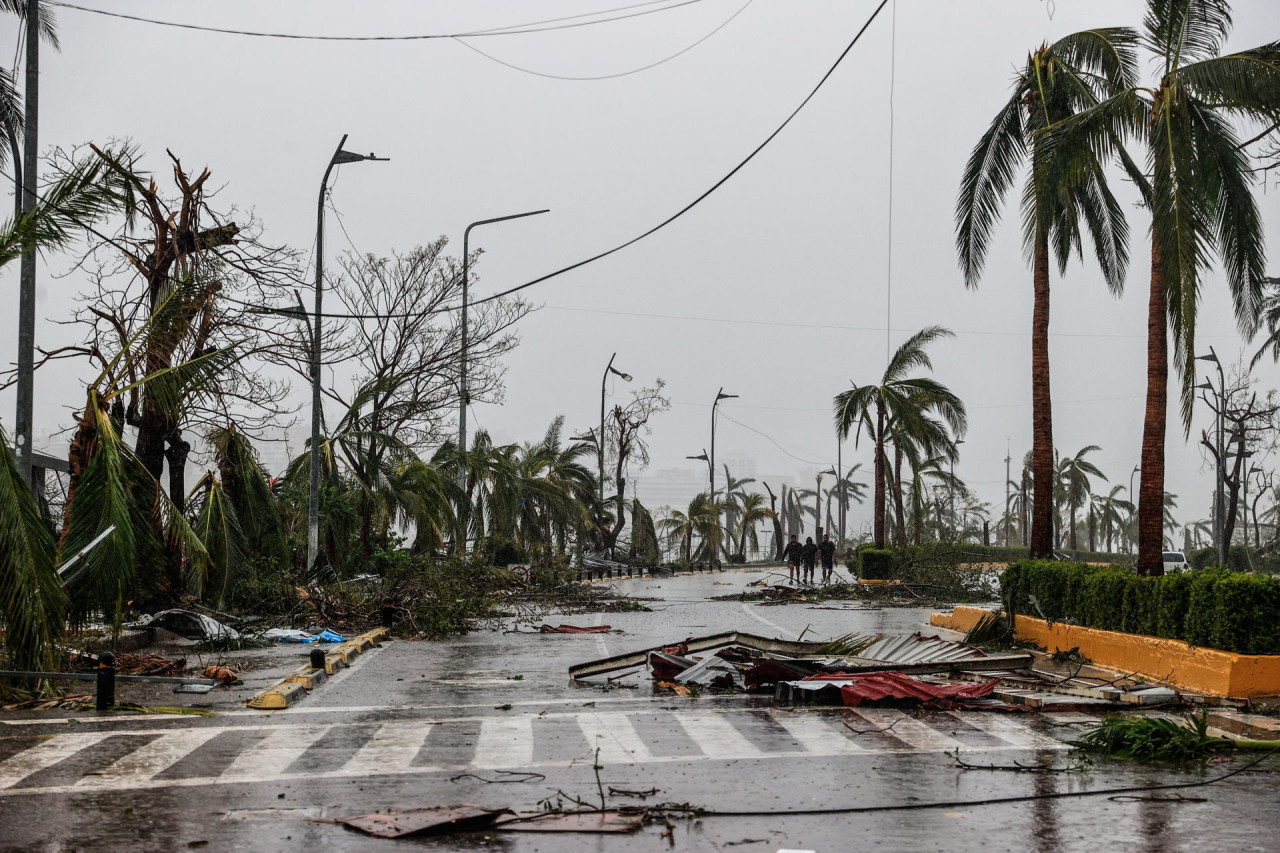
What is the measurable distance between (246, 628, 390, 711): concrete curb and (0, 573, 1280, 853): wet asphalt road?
0.75 ft

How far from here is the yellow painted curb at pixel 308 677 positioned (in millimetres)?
13155

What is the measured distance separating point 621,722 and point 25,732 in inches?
206

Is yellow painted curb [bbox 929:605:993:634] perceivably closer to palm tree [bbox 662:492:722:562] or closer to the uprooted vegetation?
the uprooted vegetation

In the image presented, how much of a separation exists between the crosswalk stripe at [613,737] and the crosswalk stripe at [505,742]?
1.71ft

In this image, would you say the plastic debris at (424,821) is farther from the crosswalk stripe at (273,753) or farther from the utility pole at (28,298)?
the utility pole at (28,298)

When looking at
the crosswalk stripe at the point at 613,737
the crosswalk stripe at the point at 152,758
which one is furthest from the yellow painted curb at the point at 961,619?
the crosswalk stripe at the point at 152,758

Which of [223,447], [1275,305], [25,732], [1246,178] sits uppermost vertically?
[1275,305]

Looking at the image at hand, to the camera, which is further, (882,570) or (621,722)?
(882,570)

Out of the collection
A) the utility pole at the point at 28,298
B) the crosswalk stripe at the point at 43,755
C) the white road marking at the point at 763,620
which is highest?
the utility pole at the point at 28,298

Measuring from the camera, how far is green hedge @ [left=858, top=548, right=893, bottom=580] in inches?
1608

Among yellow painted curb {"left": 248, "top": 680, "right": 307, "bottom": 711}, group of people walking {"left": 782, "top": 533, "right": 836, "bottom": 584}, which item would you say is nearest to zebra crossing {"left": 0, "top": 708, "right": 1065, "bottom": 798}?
yellow painted curb {"left": 248, "top": 680, "right": 307, "bottom": 711}

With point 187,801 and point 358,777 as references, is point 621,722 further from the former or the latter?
point 187,801

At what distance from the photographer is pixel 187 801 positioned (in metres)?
7.25

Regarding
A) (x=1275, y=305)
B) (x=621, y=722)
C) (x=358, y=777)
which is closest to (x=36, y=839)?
(x=358, y=777)
